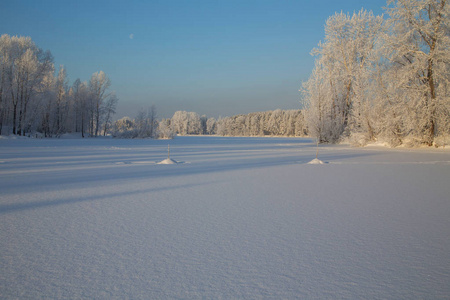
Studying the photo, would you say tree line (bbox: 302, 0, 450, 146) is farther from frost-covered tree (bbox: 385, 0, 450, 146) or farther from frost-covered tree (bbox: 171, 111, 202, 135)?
frost-covered tree (bbox: 171, 111, 202, 135)

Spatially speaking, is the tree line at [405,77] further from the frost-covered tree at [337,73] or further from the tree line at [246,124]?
the tree line at [246,124]

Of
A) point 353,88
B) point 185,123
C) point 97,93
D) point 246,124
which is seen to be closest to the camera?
point 353,88

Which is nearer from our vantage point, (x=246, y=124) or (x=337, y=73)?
(x=337, y=73)

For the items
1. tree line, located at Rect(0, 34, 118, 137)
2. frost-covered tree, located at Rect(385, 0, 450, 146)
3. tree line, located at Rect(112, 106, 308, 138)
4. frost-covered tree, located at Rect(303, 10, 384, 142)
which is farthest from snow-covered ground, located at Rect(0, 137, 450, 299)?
tree line, located at Rect(112, 106, 308, 138)

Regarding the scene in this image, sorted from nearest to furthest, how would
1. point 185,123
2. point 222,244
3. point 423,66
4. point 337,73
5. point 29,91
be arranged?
point 222,244 < point 423,66 < point 337,73 < point 29,91 < point 185,123

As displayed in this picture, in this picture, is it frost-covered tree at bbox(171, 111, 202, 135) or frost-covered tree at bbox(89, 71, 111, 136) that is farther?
frost-covered tree at bbox(171, 111, 202, 135)

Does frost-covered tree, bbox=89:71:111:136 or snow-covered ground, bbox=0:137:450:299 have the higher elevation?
frost-covered tree, bbox=89:71:111:136

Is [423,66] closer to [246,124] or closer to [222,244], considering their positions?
[222,244]

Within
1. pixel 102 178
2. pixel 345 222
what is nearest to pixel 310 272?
pixel 345 222

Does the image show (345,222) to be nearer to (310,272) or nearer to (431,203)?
(310,272)

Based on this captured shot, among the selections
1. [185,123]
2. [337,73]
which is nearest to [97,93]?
[337,73]

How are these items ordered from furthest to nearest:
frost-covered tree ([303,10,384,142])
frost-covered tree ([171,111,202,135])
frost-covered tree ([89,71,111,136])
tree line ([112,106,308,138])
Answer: frost-covered tree ([171,111,202,135])
tree line ([112,106,308,138])
frost-covered tree ([89,71,111,136])
frost-covered tree ([303,10,384,142])

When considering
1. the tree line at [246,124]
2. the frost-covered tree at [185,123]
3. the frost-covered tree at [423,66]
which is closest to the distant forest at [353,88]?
the frost-covered tree at [423,66]

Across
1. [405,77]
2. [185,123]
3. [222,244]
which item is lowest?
[222,244]
